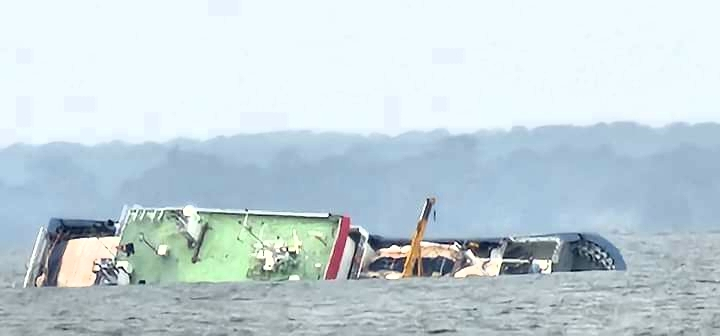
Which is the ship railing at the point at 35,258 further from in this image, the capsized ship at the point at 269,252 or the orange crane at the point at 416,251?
the orange crane at the point at 416,251

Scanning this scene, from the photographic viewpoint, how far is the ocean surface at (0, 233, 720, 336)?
60.4m

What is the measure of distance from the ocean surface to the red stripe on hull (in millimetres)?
1447

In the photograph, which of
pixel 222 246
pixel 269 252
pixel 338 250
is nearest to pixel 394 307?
pixel 338 250

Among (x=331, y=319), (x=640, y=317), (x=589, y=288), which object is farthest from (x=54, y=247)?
(x=640, y=317)

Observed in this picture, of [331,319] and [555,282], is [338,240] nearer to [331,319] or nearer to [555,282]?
[331,319]

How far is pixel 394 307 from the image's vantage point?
69.1 metres

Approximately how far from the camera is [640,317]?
6138cm

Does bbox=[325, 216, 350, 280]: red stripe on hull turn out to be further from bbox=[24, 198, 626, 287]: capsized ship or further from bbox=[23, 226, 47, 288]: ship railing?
bbox=[23, 226, 47, 288]: ship railing

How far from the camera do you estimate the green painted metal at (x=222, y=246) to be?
73125 millimetres

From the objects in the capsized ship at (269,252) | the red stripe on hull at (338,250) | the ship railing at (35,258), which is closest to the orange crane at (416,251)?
the capsized ship at (269,252)

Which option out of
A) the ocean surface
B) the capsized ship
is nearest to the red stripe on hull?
the capsized ship

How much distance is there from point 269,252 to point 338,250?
359cm

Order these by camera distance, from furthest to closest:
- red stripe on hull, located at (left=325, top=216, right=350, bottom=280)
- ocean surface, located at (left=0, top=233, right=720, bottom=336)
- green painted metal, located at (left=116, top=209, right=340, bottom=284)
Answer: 1. green painted metal, located at (left=116, top=209, right=340, bottom=284)
2. red stripe on hull, located at (left=325, top=216, right=350, bottom=280)
3. ocean surface, located at (left=0, top=233, right=720, bottom=336)

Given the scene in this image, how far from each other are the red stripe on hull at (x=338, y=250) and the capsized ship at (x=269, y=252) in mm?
48
